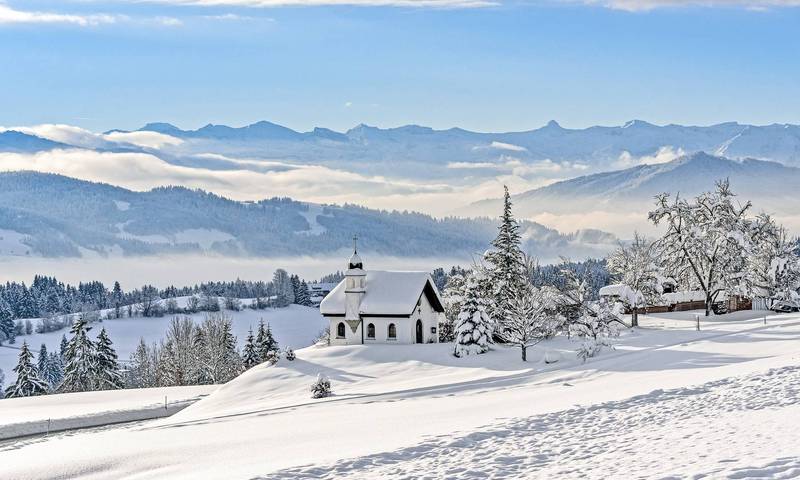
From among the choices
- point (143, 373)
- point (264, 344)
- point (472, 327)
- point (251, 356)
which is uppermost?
point (472, 327)

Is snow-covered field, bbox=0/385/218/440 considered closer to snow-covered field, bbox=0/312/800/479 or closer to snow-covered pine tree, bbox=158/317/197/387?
snow-covered field, bbox=0/312/800/479

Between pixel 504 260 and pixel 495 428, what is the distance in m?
32.7

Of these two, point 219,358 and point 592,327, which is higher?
point 592,327

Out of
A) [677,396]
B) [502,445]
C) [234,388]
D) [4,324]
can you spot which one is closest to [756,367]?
[677,396]

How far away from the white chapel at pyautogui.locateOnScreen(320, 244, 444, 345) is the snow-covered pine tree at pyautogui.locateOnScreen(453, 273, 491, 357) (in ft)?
19.0

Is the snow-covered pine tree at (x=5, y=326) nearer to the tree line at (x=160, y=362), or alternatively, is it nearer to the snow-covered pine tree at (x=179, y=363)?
the tree line at (x=160, y=362)

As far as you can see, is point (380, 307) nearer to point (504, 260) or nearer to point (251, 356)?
point (504, 260)

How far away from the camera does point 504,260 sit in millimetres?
54281

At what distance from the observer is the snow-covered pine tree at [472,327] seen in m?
47.9

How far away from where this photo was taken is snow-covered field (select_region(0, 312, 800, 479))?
17.7 meters

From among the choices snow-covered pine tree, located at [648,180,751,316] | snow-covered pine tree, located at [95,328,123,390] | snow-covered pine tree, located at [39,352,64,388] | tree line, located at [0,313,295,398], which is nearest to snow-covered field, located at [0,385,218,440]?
tree line, located at [0,313,295,398]

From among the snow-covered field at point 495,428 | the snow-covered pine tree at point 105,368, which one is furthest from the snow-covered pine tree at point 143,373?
the snow-covered field at point 495,428

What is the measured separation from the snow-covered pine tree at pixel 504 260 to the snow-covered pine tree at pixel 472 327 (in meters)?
3.64

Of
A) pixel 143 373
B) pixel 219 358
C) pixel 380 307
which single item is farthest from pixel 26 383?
pixel 380 307
